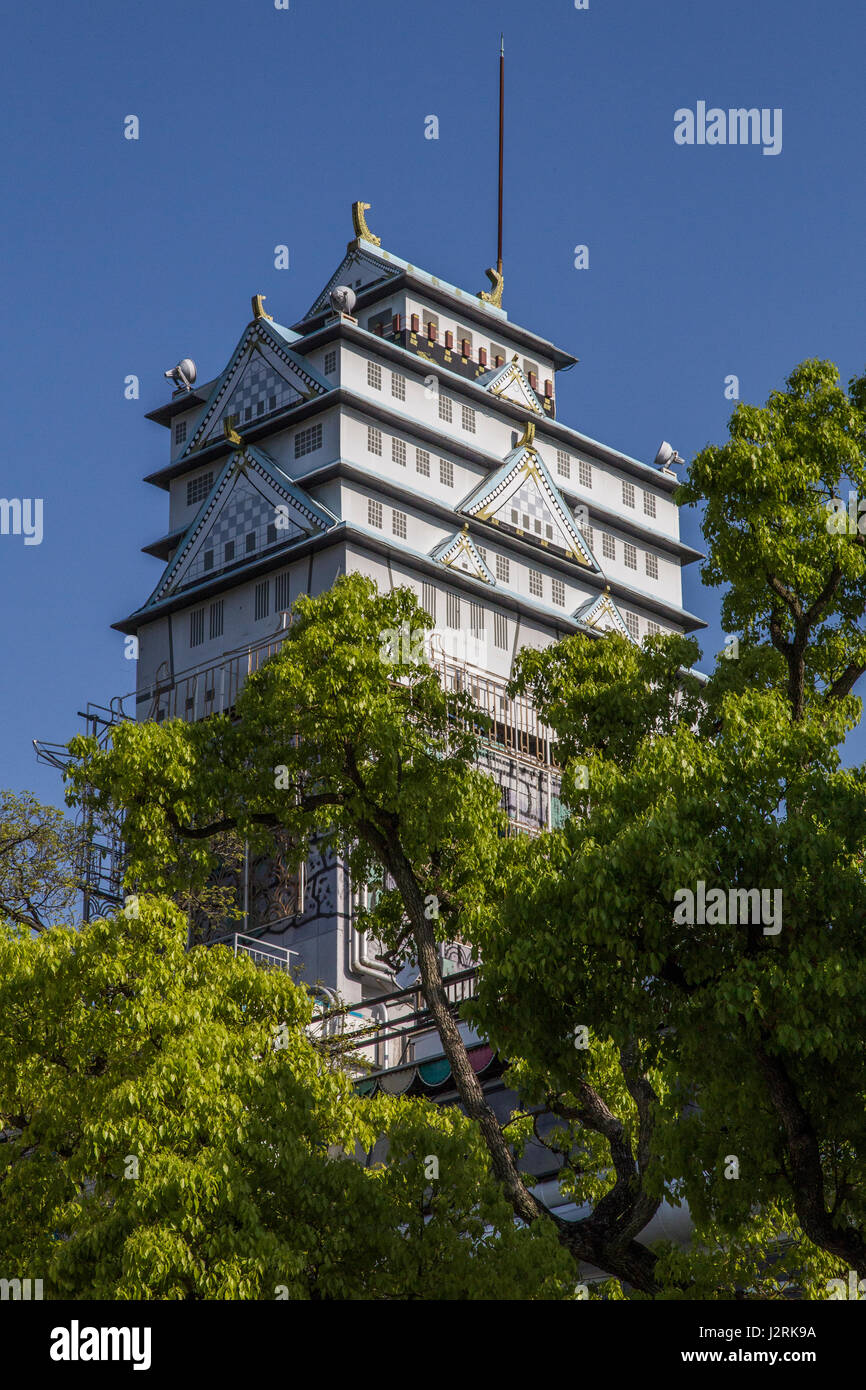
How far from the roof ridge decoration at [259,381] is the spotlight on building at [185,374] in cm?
133

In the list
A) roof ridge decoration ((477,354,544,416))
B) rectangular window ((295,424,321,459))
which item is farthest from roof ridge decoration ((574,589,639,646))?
rectangular window ((295,424,321,459))

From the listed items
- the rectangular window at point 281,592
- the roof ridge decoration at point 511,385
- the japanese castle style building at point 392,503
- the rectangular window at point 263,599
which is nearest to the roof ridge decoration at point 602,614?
the japanese castle style building at point 392,503

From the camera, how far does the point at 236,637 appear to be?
1831 inches

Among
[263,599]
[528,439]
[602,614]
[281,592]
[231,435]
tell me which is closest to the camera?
[281,592]

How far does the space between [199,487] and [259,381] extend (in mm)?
3248

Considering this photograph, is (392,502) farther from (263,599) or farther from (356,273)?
(356,273)

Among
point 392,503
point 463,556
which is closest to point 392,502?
point 392,503

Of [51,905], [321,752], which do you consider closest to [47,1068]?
[321,752]

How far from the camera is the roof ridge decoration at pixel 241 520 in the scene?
4566 centimetres

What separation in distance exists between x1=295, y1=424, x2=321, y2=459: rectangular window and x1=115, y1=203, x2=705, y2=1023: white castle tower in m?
0.05

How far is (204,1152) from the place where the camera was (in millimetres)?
19469

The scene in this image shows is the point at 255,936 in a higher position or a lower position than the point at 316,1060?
higher
